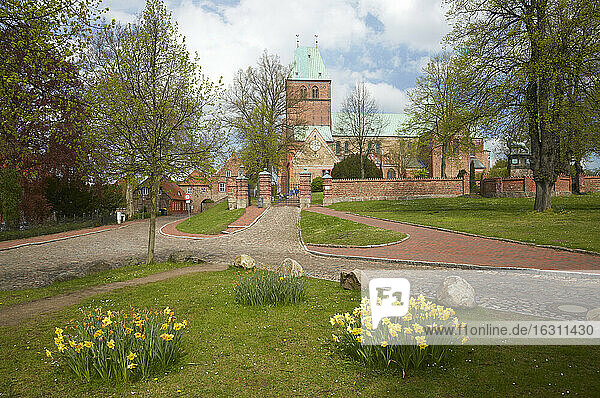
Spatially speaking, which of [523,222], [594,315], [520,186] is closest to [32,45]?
[594,315]

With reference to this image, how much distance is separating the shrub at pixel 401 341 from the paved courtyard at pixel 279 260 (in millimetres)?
2768

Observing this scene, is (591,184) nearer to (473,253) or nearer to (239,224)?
(473,253)

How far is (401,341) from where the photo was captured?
14.5 feet

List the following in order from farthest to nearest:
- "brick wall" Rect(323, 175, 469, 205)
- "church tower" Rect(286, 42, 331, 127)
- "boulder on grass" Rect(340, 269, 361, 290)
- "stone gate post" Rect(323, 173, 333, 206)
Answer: "church tower" Rect(286, 42, 331, 127), "brick wall" Rect(323, 175, 469, 205), "stone gate post" Rect(323, 173, 333, 206), "boulder on grass" Rect(340, 269, 361, 290)

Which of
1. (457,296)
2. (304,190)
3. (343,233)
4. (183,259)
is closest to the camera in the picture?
(457,296)

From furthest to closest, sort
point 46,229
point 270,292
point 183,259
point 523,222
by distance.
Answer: point 46,229 → point 523,222 → point 183,259 → point 270,292

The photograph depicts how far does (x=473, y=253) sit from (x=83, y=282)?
12.0 m

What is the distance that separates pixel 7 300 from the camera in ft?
28.4

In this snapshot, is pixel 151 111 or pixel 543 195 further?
Result: pixel 543 195

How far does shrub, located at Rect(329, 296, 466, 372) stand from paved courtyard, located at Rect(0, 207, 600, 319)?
277 cm

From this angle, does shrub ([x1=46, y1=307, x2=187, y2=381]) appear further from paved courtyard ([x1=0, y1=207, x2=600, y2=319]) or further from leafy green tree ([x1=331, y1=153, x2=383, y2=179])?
leafy green tree ([x1=331, y1=153, x2=383, y2=179])

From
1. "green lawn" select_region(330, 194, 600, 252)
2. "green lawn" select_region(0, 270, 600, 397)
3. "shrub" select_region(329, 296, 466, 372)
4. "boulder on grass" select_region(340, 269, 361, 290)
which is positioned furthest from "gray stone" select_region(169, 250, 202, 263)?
"green lawn" select_region(330, 194, 600, 252)

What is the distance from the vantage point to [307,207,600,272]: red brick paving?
1119 cm

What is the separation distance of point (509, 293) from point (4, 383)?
8.12 m
